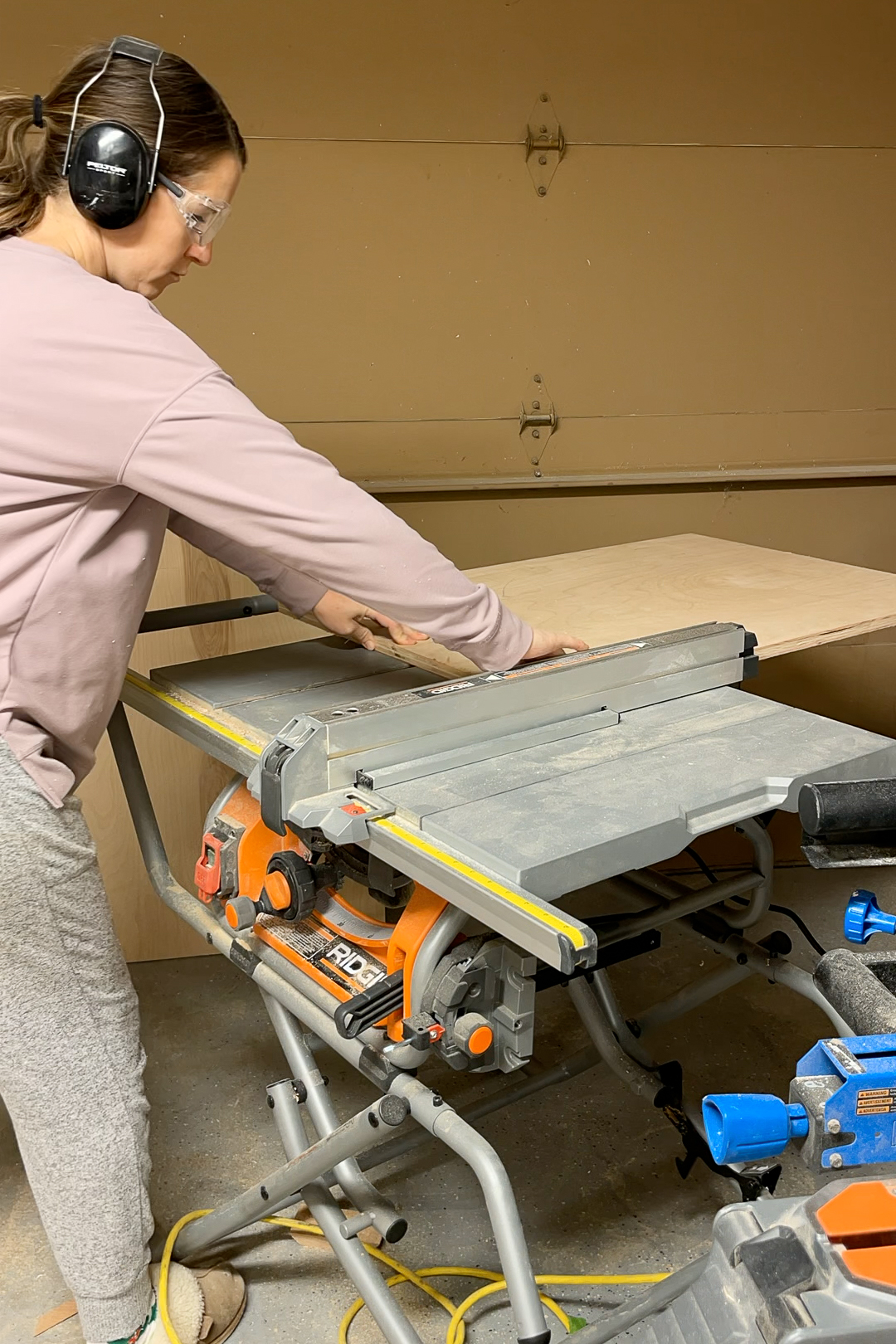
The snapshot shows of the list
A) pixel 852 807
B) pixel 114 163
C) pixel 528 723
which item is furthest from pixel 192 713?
pixel 852 807

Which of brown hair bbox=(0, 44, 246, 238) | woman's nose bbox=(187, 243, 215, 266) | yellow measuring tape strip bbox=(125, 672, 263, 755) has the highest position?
brown hair bbox=(0, 44, 246, 238)

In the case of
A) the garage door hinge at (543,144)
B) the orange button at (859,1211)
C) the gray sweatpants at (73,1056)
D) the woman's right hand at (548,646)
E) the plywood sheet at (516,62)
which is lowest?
the gray sweatpants at (73,1056)

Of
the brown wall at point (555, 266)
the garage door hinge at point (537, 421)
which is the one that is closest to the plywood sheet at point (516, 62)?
the brown wall at point (555, 266)

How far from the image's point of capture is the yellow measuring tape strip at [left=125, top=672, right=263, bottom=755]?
1.67 metres

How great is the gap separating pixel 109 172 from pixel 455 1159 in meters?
2.00

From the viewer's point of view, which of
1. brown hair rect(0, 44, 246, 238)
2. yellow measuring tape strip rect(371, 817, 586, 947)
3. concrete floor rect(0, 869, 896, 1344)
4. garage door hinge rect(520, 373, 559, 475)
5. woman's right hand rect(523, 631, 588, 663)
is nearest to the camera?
yellow measuring tape strip rect(371, 817, 586, 947)

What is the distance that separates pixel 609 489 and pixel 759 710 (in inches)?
74.9

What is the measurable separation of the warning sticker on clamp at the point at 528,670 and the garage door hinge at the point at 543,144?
6.43 feet

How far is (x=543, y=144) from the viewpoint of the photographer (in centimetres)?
323

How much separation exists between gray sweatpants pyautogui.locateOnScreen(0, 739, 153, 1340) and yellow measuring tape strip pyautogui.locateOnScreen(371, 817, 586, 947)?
526 millimetres

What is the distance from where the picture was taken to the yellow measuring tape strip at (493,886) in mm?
1147

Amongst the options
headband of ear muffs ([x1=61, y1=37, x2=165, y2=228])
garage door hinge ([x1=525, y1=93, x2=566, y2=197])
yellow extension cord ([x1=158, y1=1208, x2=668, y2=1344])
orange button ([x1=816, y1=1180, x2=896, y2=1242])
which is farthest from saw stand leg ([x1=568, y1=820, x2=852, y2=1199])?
garage door hinge ([x1=525, y1=93, x2=566, y2=197])

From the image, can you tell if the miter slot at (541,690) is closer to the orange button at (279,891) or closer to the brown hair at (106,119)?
the orange button at (279,891)

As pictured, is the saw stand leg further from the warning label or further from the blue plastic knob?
the blue plastic knob
